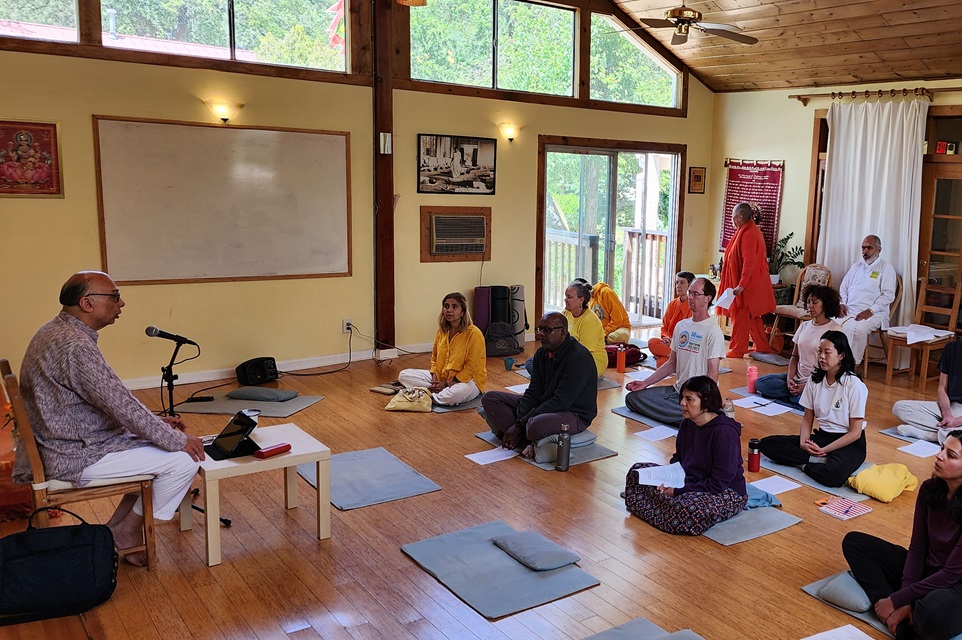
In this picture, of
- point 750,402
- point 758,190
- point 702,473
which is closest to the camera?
point 702,473

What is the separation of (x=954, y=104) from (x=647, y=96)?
2.99 meters

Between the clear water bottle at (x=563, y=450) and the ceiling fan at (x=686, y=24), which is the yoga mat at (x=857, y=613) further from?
the ceiling fan at (x=686, y=24)

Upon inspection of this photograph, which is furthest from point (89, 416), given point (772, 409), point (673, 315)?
point (673, 315)

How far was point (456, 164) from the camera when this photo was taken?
7.63m

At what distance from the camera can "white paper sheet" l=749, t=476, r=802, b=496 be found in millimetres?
4402

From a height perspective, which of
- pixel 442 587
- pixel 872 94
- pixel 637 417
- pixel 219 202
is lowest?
pixel 442 587

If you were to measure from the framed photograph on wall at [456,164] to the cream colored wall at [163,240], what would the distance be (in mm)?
557

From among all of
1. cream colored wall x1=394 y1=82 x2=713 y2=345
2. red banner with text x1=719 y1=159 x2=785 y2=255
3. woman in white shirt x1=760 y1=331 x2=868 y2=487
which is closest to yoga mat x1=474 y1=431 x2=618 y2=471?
woman in white shirt x1=760 y1=331 x2=868 y2=487

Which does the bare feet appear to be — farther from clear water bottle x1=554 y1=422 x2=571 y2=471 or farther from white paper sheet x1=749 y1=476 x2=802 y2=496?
white paper sheet x1=749 y1=476 x2=802 y2=496

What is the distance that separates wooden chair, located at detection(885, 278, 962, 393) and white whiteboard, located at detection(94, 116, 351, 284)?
4765mm

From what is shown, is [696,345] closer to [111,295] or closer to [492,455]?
[492,455]

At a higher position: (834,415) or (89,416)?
(89,416)

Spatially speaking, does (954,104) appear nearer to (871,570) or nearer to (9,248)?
(871,570)

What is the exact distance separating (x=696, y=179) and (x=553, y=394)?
5.41 m
